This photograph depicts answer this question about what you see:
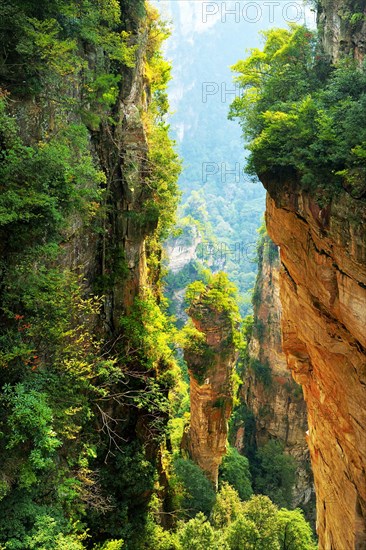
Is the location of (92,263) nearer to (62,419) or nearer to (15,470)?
(62,419)

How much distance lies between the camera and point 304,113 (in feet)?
30.5

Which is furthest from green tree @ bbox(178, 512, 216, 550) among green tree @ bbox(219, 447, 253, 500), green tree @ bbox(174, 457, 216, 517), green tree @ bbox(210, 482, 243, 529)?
green tree @ bbox(219, 447, 253, 500)

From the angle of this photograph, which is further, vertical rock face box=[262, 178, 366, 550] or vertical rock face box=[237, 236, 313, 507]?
vertical rock face box=[237, 236, 313, 507]

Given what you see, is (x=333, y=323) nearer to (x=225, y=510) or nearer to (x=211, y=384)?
(x=211, y=384)

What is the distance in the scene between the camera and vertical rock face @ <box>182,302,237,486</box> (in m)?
19.5

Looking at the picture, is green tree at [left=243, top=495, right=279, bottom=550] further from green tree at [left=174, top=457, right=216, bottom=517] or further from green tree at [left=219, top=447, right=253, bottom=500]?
green tree at [left=219, top=447, right=253, bottom=500]

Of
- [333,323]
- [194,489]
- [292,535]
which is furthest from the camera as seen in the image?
[194,489]

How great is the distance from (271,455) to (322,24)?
26341 mm

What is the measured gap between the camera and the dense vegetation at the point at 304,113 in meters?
8.25

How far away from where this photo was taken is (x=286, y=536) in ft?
54.3

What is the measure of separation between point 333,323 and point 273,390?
73.2ft

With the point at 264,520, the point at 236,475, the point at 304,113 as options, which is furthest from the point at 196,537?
the point at 304,113

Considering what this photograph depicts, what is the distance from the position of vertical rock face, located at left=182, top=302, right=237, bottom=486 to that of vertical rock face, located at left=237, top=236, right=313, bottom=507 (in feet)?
35.2

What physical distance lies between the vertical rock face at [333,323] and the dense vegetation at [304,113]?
671mm
